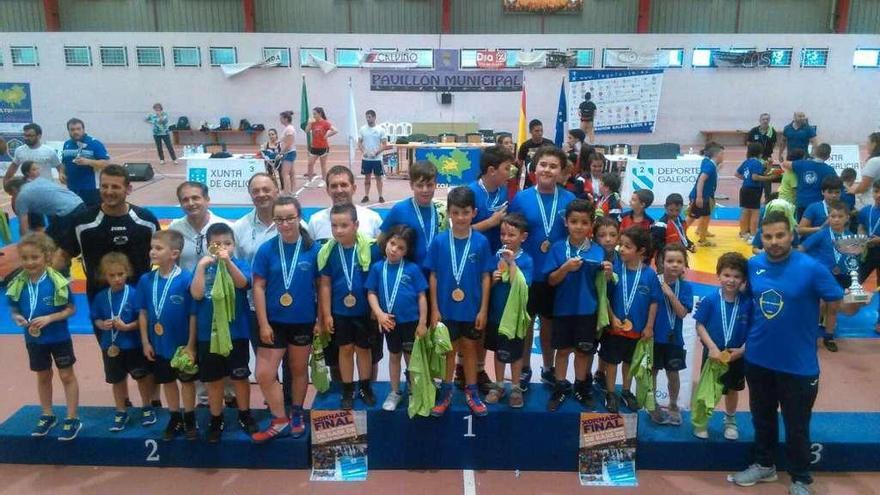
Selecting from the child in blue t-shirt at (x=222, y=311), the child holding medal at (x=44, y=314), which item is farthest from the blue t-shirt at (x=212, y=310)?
the child holding medal at (x=44, y=314)

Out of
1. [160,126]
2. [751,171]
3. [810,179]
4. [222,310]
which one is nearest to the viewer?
[222,310]

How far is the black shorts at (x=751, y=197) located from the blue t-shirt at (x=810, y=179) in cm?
169

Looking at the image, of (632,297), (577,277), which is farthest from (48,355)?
(632,297)

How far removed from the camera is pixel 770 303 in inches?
141

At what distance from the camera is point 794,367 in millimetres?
3584

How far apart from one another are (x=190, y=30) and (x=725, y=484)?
23927 mm

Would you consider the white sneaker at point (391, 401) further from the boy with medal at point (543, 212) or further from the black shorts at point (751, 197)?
the black shorts at point (751, 197)

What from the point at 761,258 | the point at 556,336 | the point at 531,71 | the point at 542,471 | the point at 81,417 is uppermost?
the point at 531,71

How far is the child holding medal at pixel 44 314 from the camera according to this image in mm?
3939

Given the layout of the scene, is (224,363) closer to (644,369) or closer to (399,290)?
(399,290)

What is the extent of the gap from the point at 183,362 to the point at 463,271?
1839mm

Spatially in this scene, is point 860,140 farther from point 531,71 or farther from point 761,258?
point 761,258

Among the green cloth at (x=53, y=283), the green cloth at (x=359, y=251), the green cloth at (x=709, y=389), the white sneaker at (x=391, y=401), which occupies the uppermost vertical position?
the green cloth at (x=359, y=251)

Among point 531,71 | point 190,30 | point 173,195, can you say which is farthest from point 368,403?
point 190,30
